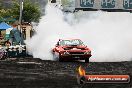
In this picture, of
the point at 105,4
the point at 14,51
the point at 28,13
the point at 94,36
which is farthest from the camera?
the point at 28,13

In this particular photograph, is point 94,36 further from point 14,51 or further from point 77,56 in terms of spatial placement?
point 77,56

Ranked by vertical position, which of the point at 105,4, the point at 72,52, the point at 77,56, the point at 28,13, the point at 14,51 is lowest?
the point at 28,13

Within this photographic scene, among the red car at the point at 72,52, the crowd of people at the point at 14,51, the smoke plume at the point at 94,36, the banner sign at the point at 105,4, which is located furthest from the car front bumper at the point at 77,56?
the banner sign at the point at 105,4

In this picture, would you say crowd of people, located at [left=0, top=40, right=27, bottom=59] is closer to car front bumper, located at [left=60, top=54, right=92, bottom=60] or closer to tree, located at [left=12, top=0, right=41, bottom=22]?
car front bumper, located at [left=60, top=54, right=92, bottom=60]

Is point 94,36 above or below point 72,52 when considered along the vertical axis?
below

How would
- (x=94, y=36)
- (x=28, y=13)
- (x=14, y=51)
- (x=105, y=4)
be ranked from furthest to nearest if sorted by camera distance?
1. (x=28, y=13)
2. (x=105, y=4)
3. (x=94, y=36)
4. (x=14, y=51)

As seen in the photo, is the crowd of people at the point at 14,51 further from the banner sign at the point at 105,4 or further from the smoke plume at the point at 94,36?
the banner sign at the point at 105,4

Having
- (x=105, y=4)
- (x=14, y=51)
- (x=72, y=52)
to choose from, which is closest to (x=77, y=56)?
(x=72, y=52)

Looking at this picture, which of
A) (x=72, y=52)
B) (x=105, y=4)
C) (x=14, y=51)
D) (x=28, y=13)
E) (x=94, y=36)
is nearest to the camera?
(x=72, y=52)

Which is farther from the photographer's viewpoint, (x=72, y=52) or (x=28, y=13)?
(x=28, y=13)

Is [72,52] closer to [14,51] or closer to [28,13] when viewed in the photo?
[14,51]

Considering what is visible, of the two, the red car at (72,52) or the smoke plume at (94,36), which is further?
the smoke plume at (94,36)

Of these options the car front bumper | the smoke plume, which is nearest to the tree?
the smoke plume

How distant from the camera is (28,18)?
85812 millimetres
